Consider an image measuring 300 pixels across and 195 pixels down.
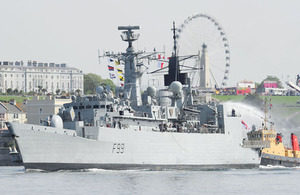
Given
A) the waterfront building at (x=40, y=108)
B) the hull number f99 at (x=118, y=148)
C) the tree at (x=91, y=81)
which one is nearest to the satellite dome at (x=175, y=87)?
the hull number f99 at (x=118, y=148)

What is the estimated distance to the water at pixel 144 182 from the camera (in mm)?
38625

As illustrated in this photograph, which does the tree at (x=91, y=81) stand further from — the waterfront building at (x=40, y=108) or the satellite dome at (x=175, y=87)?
the satellite dome at (x=175, y=87)

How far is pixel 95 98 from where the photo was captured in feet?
163

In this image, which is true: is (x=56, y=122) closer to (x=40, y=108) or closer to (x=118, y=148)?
(x=118, y=148)

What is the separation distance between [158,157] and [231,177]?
19.1 ft

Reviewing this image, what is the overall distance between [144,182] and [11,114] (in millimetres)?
51148

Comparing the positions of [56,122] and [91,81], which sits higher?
[91,81]

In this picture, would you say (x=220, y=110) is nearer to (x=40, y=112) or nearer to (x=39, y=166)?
(x=39, y=166)

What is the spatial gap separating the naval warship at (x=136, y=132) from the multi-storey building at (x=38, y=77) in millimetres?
125208

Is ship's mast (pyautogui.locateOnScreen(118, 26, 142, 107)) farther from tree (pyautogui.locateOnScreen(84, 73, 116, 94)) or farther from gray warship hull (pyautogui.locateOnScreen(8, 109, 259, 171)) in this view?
tree (pyautogui.locateOnScreen(84, 73, 116, 94))

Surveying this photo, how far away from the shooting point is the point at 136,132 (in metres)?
48.7

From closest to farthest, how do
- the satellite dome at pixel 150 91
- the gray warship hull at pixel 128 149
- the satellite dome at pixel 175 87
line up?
the gray warship hull at pixel 128 149
the satellite dome at pixel 150 91
the satellite dome at pixel 175 87

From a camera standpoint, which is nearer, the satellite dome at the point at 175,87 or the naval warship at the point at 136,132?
the naval warship at the point at 136,132

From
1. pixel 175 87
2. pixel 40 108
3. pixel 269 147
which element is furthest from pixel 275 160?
pixel 40 108
